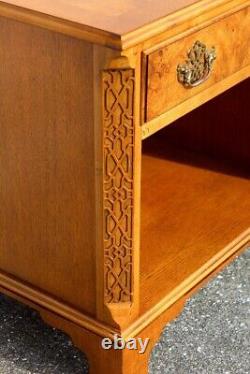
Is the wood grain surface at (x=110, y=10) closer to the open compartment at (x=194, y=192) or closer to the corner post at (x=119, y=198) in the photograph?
the corner post at (x=119, y=198)

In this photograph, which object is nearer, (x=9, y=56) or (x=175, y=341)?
(x=9, y=56)

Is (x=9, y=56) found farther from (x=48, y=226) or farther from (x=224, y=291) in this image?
(x=224, y=291)

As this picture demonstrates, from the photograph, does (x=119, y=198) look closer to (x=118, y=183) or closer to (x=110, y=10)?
(x=118, y=183)

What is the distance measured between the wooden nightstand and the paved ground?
91mm

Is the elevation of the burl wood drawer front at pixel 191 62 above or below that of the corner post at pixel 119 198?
above

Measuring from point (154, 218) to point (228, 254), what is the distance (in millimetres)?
174

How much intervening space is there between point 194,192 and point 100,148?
1.91ft

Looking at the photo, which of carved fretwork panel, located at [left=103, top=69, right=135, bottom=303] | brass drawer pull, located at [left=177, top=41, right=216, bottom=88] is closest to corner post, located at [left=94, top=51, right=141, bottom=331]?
carved fretwork panel, located at [left=103, top=69, right=135, bottom=303]

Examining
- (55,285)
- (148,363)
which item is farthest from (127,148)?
(148,363)

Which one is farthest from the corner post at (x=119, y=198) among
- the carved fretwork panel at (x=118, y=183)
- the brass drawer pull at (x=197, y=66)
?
the brass drawer pull at (x=197, y=66)

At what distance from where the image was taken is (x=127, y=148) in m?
1.09

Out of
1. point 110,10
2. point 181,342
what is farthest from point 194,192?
point 110,10

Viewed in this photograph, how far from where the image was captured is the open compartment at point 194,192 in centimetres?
142

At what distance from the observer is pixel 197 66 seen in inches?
45.2
